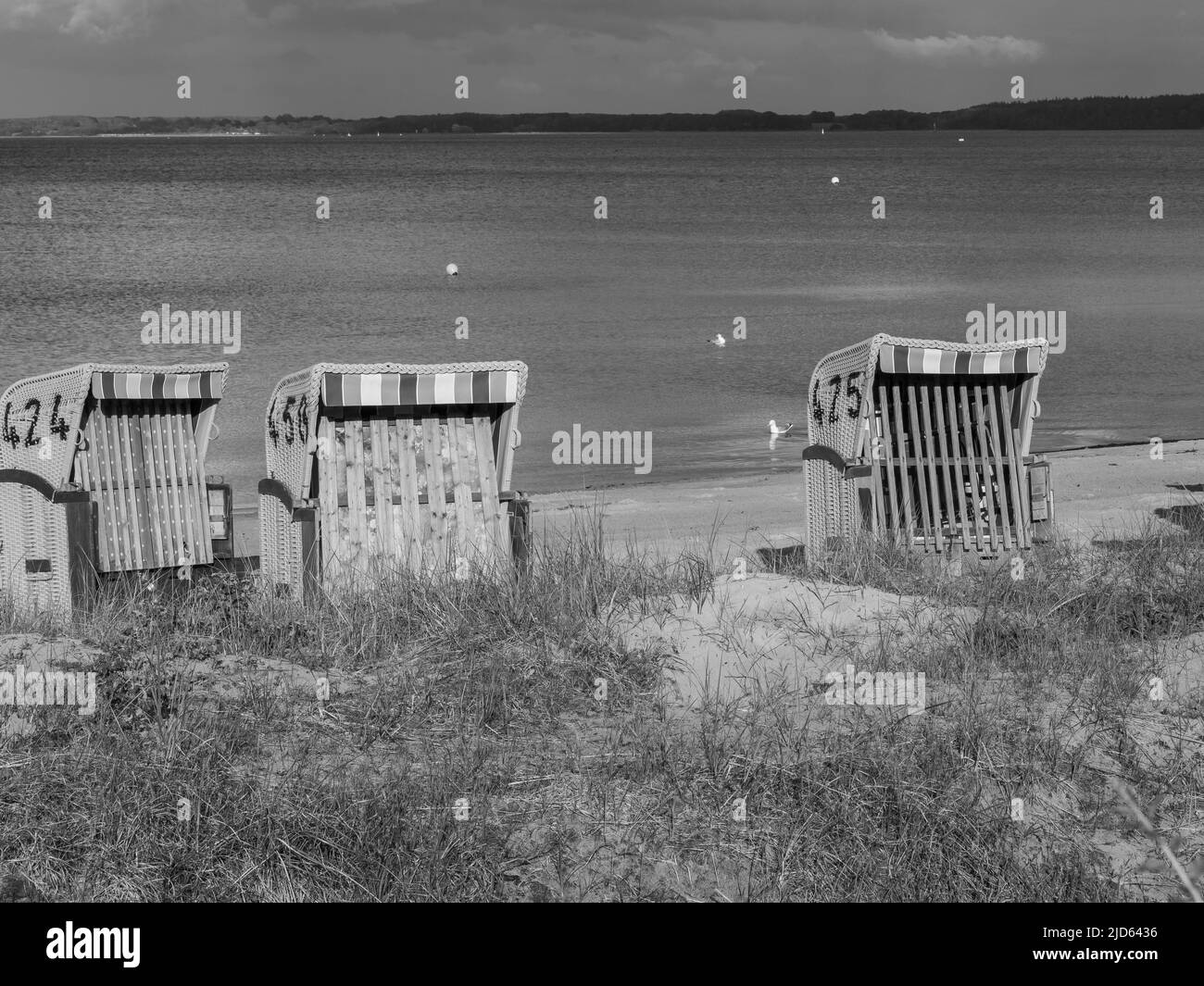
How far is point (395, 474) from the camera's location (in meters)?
7.31

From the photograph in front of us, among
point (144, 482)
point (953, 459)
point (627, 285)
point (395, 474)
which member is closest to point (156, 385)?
point (144, 482)

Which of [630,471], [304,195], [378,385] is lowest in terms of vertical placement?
[630,471]

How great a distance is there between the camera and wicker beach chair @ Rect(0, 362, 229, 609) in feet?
24.4

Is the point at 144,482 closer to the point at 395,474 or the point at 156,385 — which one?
the point at 156,385

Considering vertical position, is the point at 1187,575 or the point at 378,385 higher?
the point at 378,385

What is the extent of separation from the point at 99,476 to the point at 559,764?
406cm

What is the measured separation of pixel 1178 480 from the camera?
1280cm

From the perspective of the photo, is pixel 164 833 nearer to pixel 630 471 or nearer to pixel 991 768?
pixel 991 768

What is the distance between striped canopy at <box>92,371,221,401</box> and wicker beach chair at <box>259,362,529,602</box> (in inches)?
27.5

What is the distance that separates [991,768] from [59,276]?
1411 inches

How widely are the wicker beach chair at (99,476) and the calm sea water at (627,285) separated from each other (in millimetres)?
5802

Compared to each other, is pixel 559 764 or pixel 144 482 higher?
pixel 144 482

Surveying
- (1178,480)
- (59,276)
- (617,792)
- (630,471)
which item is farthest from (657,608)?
(59,276)
